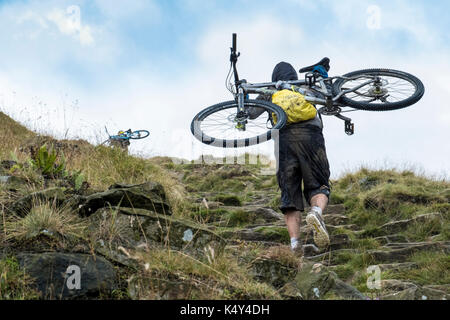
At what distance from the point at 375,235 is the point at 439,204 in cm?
146

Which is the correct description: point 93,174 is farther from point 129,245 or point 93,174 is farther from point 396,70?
point 396,70

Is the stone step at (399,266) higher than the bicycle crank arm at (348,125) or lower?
lower

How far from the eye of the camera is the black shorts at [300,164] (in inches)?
278

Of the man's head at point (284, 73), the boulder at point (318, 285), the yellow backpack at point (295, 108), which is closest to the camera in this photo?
the boulder at point (318, 285)

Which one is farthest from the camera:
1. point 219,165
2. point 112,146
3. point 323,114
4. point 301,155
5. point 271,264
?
point 219,165

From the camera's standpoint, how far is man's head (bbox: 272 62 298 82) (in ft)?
26.8

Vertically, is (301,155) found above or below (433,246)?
above

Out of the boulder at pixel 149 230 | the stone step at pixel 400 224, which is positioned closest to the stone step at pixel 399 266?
the stone step at pixel 400 224

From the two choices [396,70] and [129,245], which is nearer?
[129,245]

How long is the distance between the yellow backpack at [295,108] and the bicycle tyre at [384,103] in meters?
1.10

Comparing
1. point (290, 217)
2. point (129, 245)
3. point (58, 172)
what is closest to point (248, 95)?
point (290, 217)

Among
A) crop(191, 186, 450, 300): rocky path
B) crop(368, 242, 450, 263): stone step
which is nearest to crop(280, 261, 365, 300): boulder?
crop(191, 186, 450, 300): rocky path

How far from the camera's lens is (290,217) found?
Answer: 7094 millimetres
